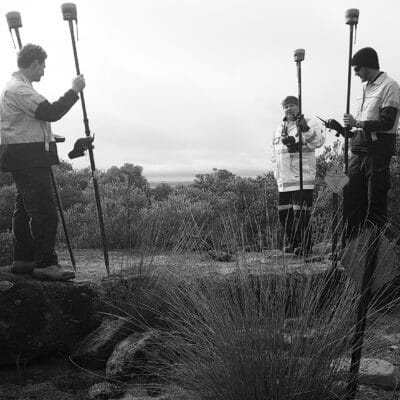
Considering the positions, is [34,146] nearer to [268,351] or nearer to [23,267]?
[23,267]

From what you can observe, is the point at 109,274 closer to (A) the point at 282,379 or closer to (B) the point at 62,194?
(A) the point at 282,379

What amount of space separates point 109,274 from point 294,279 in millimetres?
2084

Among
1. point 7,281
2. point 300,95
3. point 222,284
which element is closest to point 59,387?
point 7,281

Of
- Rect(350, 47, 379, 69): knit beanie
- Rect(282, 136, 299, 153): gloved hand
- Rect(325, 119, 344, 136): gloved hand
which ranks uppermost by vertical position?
Rect(350, 47, 379, 69): knit beanie

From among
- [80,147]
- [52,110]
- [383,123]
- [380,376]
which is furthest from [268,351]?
[383,123]

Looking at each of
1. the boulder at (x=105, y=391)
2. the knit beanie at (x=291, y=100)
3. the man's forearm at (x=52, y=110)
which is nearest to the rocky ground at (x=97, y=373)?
the boulder at (x=105, y=391)

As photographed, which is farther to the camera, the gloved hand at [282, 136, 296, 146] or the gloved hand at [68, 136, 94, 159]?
the gloved hand at [282, 136, 296, 146]

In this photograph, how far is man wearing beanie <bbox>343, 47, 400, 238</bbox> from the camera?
18.7 feet

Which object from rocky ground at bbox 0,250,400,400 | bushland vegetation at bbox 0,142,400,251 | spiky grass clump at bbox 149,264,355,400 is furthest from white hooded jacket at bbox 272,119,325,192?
spiky grass clump at bbox 149,264,355,400

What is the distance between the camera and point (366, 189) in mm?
6020

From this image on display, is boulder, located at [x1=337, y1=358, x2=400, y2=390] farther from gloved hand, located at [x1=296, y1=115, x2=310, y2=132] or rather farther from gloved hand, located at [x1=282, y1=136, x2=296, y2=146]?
gloved hand, located at [x1=282, y1=136, x2=296, y2=146]

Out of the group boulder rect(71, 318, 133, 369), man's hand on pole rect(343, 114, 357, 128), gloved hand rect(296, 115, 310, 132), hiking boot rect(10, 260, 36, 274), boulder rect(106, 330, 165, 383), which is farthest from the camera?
gloved hand rect(296, 115, 310, 132)

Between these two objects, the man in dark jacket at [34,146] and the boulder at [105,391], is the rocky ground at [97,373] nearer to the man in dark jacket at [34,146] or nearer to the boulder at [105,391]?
the boulder at [105,391]

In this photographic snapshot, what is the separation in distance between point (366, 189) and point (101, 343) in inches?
118
